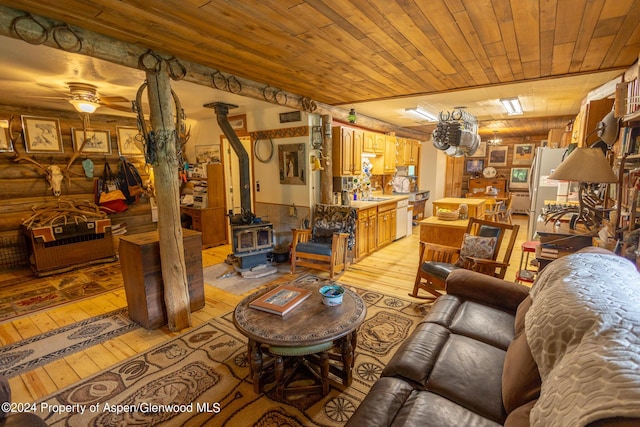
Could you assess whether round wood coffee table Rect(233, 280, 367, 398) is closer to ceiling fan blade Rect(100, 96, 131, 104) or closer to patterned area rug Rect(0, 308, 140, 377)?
patterned area rug Rect(0, 308, 140, 377)

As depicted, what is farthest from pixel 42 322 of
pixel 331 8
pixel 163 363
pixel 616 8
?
pixel 616 8

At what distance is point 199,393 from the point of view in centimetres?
203

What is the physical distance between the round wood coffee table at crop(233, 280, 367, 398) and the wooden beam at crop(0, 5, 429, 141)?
211 centimetres

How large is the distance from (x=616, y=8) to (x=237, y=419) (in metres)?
3.40

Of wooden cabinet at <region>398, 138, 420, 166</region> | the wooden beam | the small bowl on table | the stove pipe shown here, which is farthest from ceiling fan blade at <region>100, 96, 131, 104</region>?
wooden cabinet at <region>398, 138, 420, 166</region>

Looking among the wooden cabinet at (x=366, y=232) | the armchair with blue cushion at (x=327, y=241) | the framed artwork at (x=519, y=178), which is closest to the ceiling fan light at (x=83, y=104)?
the armchair with blue cushion at (x=327, y=241)

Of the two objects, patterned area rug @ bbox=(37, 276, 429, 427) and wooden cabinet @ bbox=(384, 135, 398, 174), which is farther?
wooden cabinet @ bbox=(384, 135, 398, 174)

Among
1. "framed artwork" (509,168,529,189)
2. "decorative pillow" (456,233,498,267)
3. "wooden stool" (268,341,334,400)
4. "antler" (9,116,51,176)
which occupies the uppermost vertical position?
"antler" (9,116,51,176)

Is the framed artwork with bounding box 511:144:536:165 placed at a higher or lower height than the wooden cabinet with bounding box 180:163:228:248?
higher

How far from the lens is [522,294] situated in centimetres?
213

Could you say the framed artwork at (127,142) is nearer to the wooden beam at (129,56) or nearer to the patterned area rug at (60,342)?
the wooden beam at (129,56)

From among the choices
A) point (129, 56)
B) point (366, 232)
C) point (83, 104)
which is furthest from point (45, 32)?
point (366, 232)

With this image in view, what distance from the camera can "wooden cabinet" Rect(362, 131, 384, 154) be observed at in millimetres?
5453

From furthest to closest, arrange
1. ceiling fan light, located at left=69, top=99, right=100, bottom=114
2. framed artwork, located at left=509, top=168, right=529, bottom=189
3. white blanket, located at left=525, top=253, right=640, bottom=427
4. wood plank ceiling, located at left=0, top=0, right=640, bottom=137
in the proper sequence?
framed artwork, located at left=509, top=168, right=529, bottom=189 < ceiling fan light, located at left=69, top=99, right=100, bottom=114 < wood plank ceiling, located at left=0, top=0, right=640, bottom=137 < white blanket, located at left=525, top=253, right=640, bottom=427
